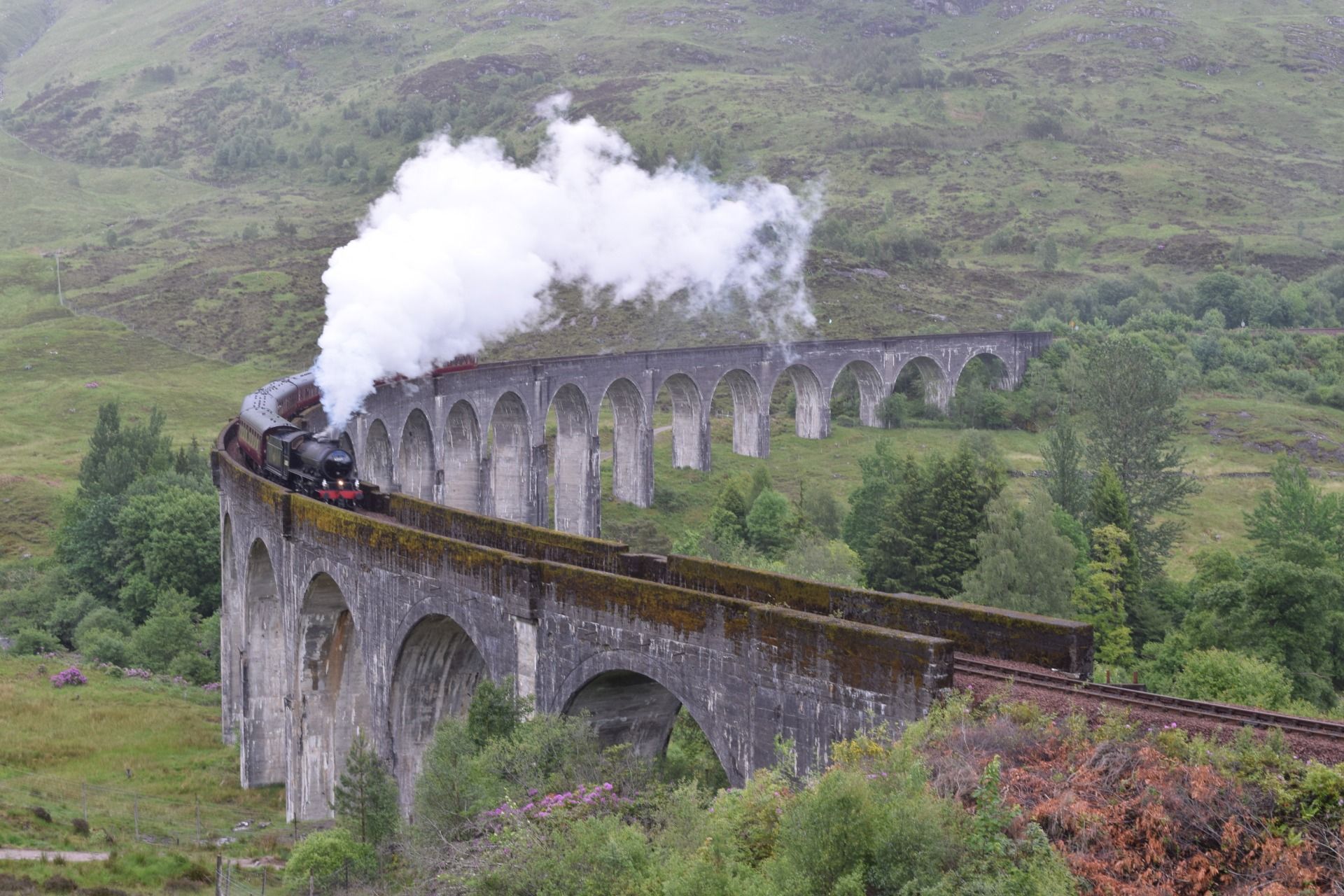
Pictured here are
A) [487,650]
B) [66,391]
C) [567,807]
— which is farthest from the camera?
[66,391]

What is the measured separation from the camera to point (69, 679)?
44500 mm

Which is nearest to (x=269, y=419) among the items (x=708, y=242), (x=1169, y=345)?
(x=708, y=242)

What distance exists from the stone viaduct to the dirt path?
19.1ft

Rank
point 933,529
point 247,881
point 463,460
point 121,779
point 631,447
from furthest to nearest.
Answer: point 631,447 → point 463,460 → point 933,529 → point 121,779 → point 247,881

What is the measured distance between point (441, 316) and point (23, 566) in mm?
24565

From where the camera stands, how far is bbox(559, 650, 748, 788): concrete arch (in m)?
21.3

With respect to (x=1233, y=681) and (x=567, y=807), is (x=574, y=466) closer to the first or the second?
(x=1233, y=681)

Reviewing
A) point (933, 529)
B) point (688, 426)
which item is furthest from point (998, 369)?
point (933, 529)

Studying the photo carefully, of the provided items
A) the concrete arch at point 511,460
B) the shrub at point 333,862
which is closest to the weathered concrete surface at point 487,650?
the shrub at point 333,862

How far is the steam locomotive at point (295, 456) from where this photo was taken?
34125mm

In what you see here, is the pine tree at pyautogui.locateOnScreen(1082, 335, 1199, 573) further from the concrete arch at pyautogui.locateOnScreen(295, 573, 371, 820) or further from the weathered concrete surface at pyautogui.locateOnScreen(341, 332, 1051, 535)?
the concrete arch at pyautogui.locateOnScreen(295, 573, 371, 820)

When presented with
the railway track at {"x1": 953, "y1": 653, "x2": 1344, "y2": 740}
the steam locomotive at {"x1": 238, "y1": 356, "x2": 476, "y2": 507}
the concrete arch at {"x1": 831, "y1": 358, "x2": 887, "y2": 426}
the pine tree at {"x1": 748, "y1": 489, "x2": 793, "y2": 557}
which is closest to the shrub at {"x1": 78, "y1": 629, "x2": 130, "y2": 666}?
the steam locomotive at {"x1": 238, "y1": 356, "x2": 476, "y2": 507}

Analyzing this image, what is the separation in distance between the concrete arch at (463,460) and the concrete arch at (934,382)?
1646 inches

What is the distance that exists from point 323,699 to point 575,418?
37154 millimetres
